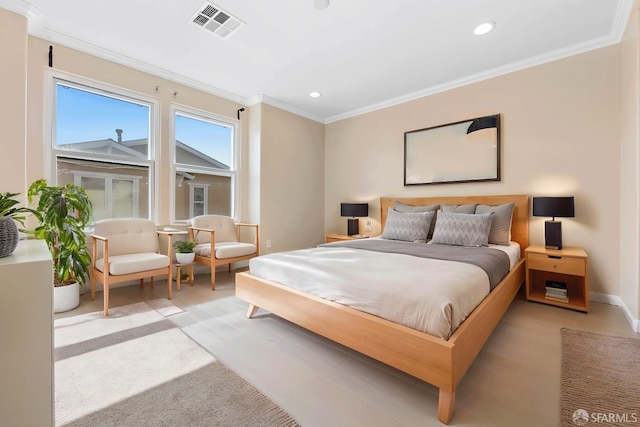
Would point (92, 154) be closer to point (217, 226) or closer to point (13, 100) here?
point (13, 100)

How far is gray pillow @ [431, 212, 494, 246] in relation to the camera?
291 centimetres

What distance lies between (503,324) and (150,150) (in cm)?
433

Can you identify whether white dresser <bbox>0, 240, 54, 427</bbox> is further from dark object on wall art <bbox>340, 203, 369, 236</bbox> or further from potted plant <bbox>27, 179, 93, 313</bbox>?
dark object on wall art <bbox>340, 203, 369, 236</bbox>

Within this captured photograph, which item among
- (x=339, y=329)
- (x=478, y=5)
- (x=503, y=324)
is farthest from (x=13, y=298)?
(x=478, y=5)

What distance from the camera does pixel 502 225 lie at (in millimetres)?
3053

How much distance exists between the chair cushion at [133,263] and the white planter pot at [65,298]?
270 mm

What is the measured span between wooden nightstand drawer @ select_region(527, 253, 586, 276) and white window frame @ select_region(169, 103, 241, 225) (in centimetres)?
392

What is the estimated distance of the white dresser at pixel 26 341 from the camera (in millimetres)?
839

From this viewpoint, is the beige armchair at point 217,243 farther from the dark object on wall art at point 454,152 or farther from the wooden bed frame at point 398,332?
the dark object on wall art at point 454,152

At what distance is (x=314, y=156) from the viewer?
16.9 feet

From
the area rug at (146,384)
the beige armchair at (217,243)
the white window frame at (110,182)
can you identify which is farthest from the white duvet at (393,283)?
the white window frame at (110,182)

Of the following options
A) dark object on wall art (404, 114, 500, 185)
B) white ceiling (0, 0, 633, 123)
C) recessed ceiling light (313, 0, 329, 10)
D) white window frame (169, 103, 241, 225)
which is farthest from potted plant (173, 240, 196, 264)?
dark object on wall art (404, 114, 500, 185)

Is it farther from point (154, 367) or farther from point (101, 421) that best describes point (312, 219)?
point (101, 421)

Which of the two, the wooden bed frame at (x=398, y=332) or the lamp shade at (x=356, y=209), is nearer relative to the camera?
the wooden bed frame at (x=398, y=332)
